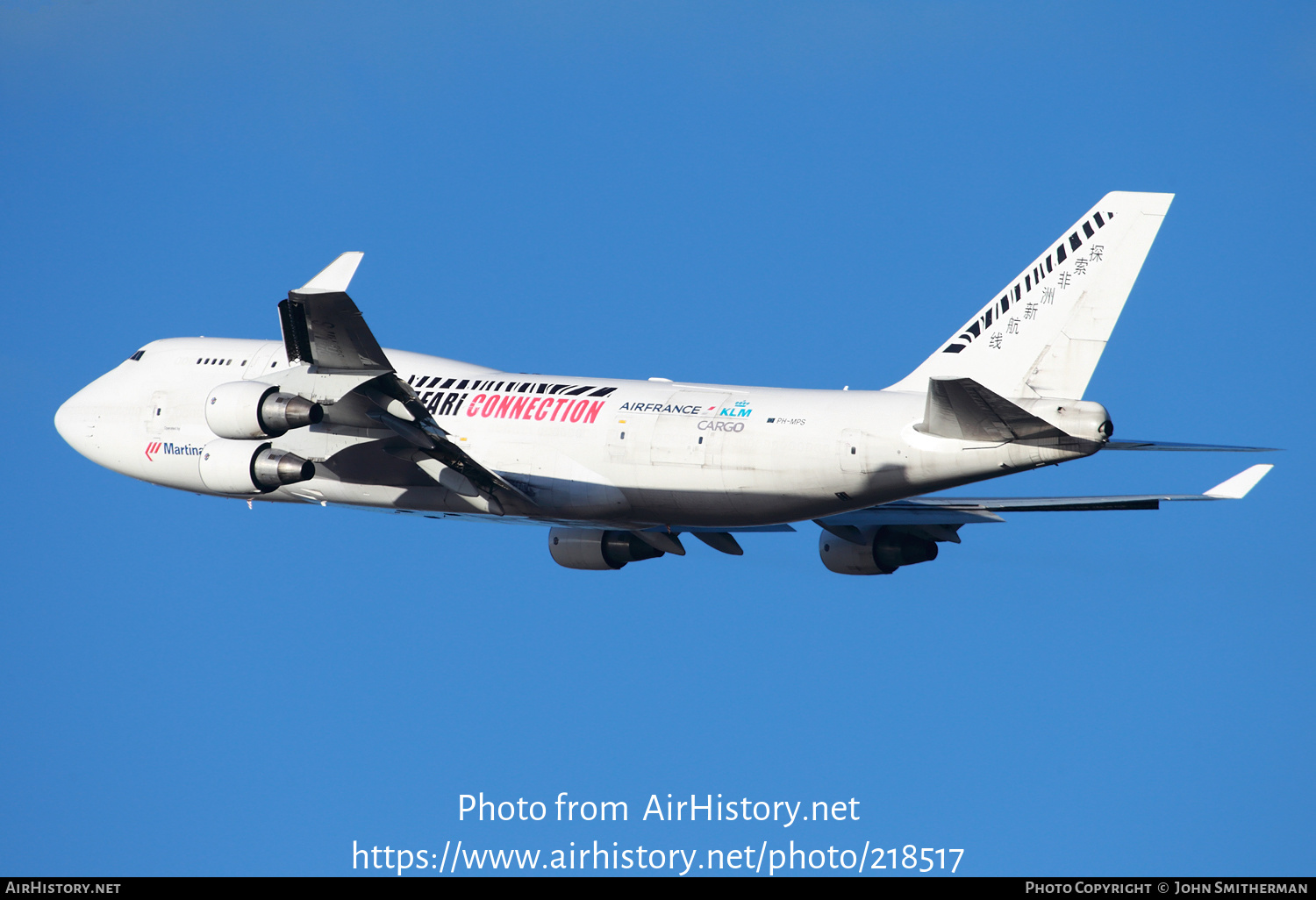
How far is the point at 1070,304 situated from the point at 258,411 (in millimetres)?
15077

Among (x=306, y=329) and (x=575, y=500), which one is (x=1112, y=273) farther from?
(x=306, y=329)

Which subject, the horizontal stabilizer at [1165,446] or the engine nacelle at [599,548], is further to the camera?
the engine nacelle at [599,548]

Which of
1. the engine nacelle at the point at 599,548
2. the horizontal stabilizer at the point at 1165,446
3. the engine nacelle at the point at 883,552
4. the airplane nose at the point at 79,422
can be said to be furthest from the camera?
the airplane nose at the point at 79,422

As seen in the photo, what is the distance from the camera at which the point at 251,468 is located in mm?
31953

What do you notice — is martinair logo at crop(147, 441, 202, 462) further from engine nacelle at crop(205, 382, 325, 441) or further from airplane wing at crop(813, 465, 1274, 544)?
airplane wing at crop(813, 465, 1274, 544)

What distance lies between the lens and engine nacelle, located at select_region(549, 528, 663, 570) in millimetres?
36281

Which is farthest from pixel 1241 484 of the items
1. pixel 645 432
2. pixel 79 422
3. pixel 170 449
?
pixel 79 422

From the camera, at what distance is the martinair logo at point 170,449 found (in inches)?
1352

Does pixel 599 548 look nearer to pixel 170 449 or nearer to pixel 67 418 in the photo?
pixel 170 449

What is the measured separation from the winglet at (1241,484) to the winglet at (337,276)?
56.7ft

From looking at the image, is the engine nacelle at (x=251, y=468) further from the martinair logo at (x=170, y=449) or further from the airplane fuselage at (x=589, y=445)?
the martinair logo at (x=170, y=449)

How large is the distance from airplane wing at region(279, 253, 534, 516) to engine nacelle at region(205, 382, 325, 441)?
Result: 0.35m

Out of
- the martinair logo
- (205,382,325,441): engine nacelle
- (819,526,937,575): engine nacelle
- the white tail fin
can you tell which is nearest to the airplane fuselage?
the martinair logo


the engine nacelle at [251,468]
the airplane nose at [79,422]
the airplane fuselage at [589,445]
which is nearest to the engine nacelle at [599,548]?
the airplane fuselage at [589,445]
